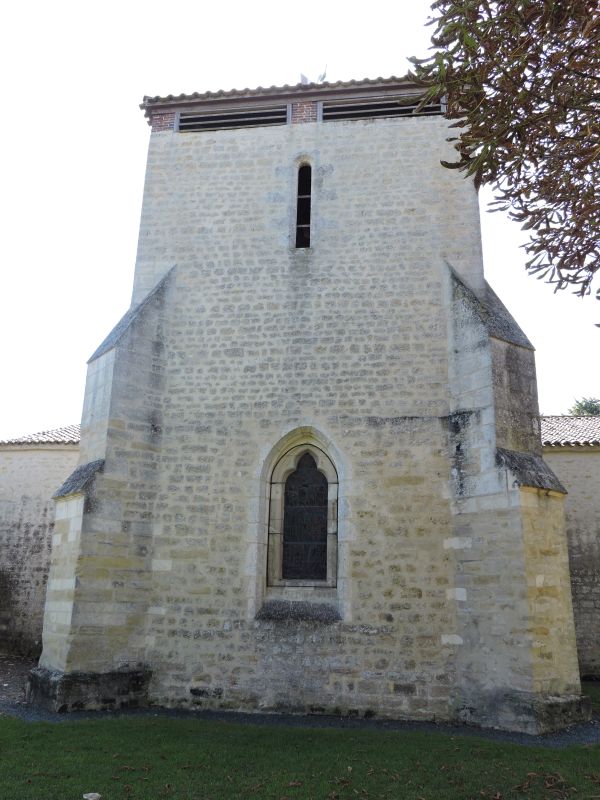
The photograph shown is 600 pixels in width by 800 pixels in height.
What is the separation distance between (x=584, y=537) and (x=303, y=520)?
7.85 metres

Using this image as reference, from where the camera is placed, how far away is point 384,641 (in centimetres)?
871

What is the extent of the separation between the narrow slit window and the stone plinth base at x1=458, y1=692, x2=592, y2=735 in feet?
23.2

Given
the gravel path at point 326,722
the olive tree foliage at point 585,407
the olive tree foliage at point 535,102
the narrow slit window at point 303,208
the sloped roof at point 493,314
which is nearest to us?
the olive tree foliage at point 535,102

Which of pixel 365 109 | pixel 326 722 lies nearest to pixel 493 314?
pixel 365 109

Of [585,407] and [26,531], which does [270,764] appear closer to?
[26,531]

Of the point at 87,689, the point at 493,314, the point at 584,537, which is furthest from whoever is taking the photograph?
the point at 584,537

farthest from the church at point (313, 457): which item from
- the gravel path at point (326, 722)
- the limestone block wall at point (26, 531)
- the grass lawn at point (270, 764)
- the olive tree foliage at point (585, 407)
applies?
the olive tree foliage at point (585, 407)

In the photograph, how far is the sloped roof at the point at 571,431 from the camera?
591 inches

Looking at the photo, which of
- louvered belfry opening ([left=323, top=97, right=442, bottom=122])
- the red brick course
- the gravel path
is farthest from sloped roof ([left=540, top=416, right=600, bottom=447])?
the red brick course

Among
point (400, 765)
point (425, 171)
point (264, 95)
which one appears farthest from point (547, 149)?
point (264, 95)

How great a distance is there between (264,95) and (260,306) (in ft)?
12.4

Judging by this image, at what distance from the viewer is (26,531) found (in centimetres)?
1523

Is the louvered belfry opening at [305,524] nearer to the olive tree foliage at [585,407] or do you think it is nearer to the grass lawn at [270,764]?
the grass lawn at [270,764]

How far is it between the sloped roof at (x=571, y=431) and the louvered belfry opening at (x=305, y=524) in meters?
7.45
